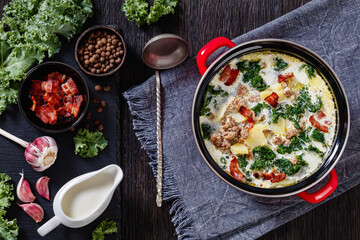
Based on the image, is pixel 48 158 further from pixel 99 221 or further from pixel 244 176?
pixel 244 176

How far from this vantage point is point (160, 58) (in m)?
2.17

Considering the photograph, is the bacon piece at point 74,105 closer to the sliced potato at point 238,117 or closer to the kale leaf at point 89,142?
the kale leaf at point 89,142

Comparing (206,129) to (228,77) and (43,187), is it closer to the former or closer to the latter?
(228,77)

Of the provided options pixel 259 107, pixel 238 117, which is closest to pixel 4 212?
pixel 238 117

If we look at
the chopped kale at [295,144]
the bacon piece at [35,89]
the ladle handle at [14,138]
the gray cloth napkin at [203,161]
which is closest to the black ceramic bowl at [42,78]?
the bacon piece at [35,89]

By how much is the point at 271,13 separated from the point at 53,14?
1172 millimetres

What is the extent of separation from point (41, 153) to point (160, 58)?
0.79 metres

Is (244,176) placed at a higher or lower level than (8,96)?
lower

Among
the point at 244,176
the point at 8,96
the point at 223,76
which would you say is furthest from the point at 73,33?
the point at 244,176

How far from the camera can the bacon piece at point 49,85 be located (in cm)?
207

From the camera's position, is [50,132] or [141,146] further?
[141,146]

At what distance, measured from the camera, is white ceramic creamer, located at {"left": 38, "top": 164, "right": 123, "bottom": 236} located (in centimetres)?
198

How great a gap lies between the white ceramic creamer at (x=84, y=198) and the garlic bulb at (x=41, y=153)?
0.17 m

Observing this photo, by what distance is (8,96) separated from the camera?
2072 mm
